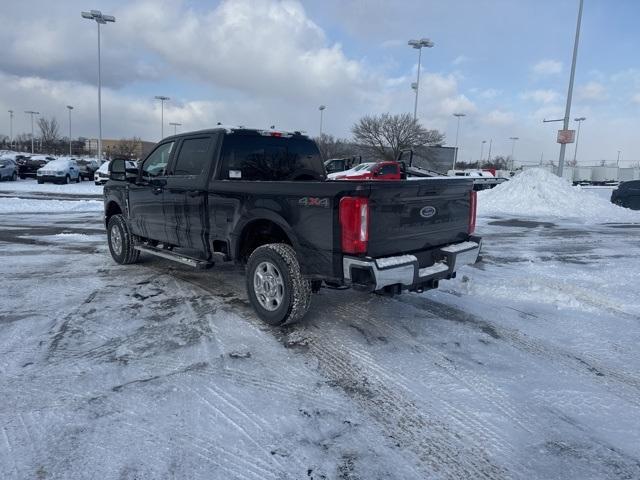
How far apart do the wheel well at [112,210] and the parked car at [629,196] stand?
2172 cm

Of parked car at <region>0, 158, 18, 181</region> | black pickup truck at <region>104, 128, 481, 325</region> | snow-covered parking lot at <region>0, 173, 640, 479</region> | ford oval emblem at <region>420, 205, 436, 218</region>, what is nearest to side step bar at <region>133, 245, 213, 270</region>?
black pickup truck at <region>104, 128, 481, 325</region>

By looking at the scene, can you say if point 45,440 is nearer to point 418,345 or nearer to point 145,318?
point 145,318

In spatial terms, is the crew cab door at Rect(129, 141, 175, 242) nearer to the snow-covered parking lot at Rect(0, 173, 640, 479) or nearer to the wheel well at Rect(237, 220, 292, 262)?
the snow-covered parking lot at Rect(0, 173, 640, 479)

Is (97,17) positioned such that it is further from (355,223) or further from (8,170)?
(355,223)

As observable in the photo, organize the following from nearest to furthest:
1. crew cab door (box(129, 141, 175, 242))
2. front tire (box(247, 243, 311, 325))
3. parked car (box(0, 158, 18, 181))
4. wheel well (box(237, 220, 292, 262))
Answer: front tire (box(247, 243, 311, 325)), wheel well (box(237, 220, 292, 262)), crew cab door (box(129, 141, 175, 242)), parked car (box(0, 158, 18, 181))

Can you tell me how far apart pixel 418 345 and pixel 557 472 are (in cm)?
185

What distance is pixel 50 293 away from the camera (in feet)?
19.2

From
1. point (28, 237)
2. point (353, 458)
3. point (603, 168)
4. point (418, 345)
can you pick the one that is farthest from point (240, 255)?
point (603, 168)

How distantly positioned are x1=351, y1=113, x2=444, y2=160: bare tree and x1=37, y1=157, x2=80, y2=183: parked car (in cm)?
2789

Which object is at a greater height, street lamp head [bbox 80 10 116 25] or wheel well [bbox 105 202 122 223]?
street lamp head [bbox 80 10 116 25]

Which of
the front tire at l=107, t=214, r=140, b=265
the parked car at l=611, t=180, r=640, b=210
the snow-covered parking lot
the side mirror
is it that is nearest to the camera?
the snow-covered parking lot

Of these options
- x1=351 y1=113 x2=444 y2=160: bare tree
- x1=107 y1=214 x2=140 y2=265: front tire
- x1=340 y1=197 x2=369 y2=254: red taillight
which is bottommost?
x1=107 y1=214 x2=140 y2=265: front tire

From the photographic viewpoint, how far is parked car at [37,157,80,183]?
29328mm

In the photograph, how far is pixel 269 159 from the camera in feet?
19.3
